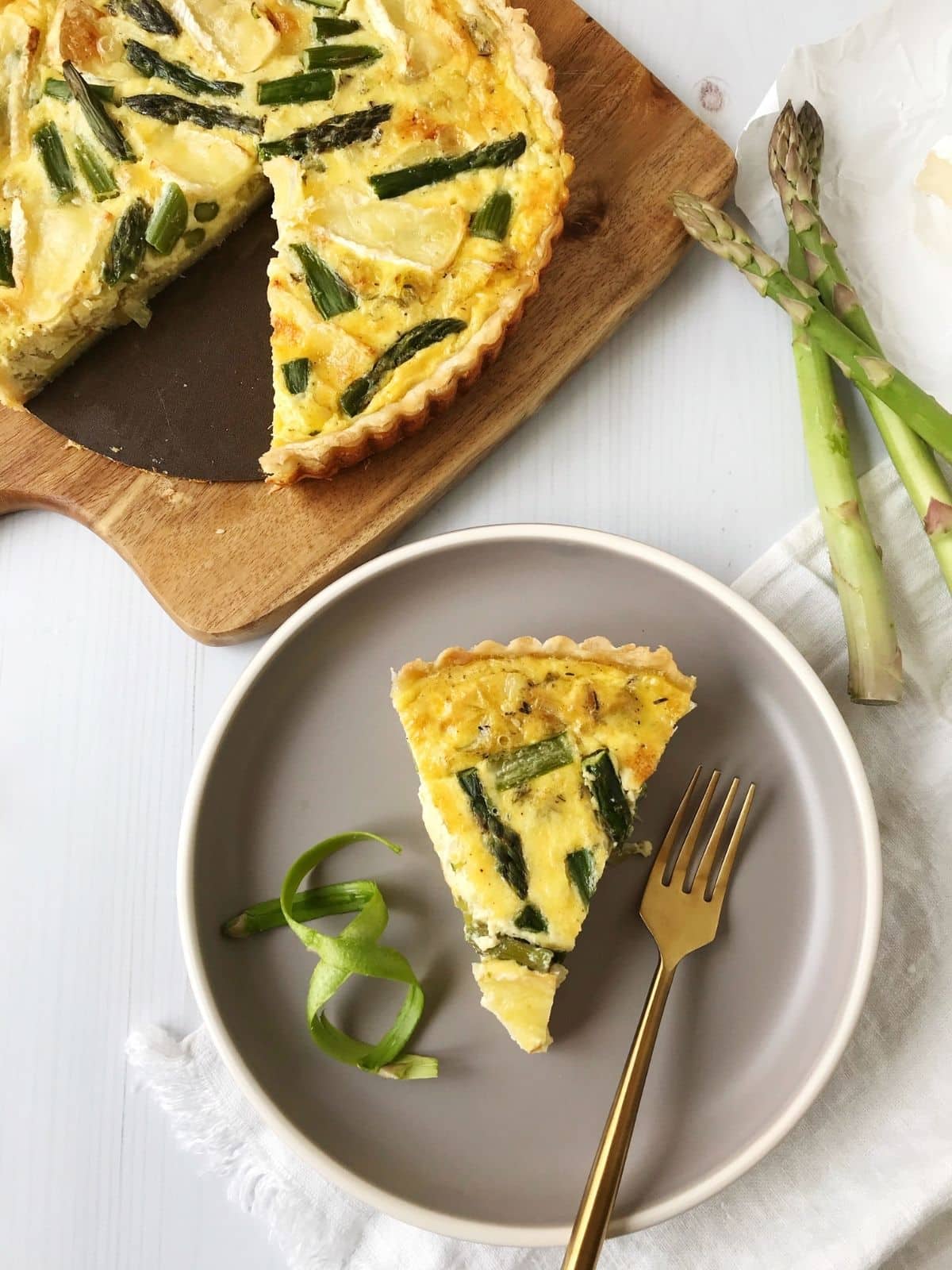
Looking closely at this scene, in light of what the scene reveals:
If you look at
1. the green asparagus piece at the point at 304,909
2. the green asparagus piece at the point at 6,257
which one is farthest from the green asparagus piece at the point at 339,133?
the green asparagus piece at the point at 304,909

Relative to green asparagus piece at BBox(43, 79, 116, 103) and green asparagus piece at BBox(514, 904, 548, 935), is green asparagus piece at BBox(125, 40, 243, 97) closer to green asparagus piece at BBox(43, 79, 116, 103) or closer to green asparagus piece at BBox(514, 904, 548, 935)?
green asparagus piece at BBox(43, 79, 116, 103)

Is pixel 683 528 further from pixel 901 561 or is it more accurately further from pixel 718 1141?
pixel 718 1141

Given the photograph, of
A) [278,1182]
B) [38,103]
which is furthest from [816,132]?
[278,1182]

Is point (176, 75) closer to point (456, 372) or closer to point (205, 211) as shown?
point (205, 211)

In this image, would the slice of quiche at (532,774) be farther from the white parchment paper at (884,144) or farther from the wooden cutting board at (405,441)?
the white parchment paper at (884,144)

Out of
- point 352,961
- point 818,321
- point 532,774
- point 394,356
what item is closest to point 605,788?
point 532,774

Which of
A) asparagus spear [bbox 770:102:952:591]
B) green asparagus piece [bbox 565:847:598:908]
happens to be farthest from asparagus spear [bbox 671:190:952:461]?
green asparagus piece [bbox 565:847:598:908]

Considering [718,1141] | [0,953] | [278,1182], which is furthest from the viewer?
[0,953]
